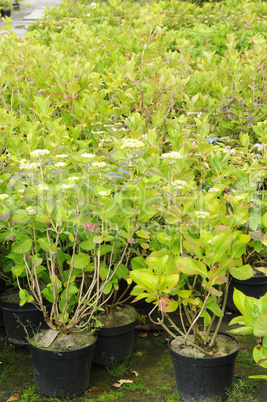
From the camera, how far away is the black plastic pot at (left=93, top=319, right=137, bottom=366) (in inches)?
117

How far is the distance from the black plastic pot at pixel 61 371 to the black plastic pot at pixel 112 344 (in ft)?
0.77

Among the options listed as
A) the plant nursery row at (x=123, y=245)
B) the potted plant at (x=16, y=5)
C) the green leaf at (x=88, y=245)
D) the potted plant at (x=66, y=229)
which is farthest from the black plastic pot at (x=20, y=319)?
the potted plant at (x=16, y=5)

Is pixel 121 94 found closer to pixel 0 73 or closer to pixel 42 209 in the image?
pixel 0 73

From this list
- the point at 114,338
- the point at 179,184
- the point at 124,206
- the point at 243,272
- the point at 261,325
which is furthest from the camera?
the point at 114,338

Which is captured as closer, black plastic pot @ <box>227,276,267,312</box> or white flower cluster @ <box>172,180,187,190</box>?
white flower cluster @ <box>172,180,187,190</box>

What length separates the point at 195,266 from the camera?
7.21 ft

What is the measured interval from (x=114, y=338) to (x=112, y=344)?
0.04m

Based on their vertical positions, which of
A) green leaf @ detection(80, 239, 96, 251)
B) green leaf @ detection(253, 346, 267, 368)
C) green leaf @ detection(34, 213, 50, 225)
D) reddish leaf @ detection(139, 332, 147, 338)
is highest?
green leaf @ detection(34, 213, 50, 225)

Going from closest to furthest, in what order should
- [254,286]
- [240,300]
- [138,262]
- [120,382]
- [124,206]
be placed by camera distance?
[240,300] → [124,206] → [138,262] → [120,382] → [254,286]

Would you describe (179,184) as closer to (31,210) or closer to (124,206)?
(124,206)

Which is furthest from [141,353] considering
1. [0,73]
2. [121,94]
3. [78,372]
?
[0,73]

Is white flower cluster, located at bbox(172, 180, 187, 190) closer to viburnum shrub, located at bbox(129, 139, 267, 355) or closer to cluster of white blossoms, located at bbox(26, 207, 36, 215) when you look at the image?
viburnum shrub, located at bbox(129, 139, 267, 355)

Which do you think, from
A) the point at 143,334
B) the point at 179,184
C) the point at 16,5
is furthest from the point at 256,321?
the point at 16,5

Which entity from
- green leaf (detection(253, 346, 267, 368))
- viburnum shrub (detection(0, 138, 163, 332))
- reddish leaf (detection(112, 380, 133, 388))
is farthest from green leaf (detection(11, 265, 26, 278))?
green leaf (detection(253, 346, 267, 368))
